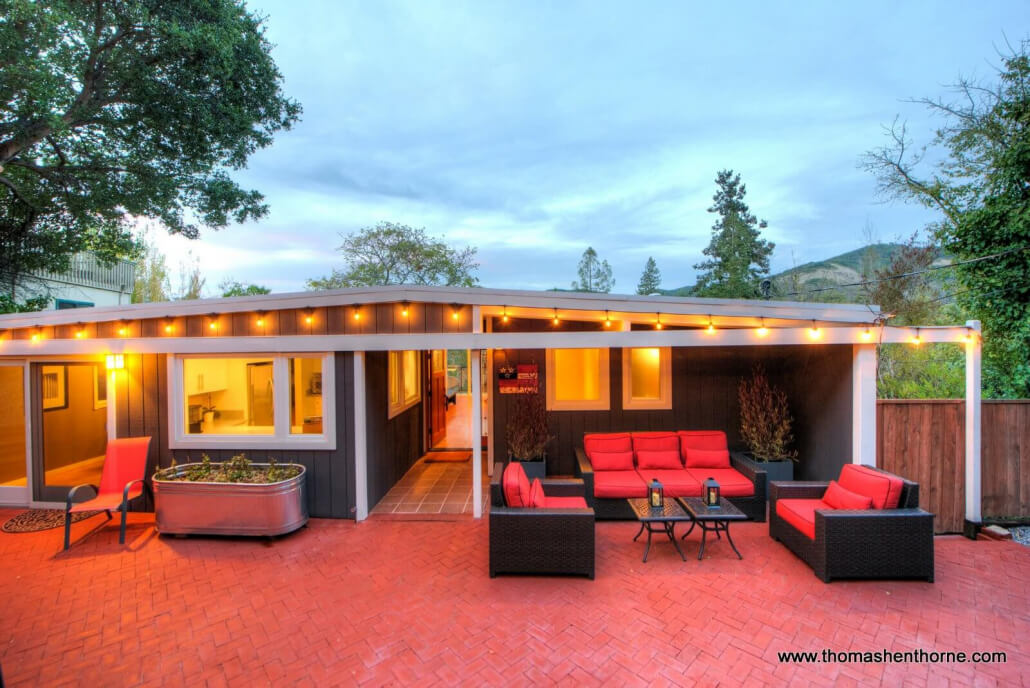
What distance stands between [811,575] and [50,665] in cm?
563

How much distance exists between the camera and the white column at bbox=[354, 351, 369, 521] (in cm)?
500

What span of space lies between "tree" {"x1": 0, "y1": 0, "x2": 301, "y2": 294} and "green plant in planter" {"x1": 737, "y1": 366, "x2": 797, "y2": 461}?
1008 cm

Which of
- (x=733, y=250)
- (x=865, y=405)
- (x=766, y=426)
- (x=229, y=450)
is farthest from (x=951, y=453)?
(x=733, y=250)

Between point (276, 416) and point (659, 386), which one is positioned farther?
point (659, 386)

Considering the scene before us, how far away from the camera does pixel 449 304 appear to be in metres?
5.04

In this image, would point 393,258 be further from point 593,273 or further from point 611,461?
point 611,461

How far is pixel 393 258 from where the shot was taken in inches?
770

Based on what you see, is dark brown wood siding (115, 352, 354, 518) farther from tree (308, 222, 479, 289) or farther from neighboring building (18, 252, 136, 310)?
tree (308, 222, 479, 289)

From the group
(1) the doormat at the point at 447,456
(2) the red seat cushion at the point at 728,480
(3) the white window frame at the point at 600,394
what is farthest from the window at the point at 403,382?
(2) the red seat cushion at the point at 728,480

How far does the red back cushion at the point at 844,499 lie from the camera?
3.79 meters

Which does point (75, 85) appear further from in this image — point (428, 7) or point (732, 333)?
point (732, 333)

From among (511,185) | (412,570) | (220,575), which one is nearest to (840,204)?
(511,185)

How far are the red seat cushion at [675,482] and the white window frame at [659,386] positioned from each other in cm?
128

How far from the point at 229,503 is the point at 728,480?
554 centimetres
